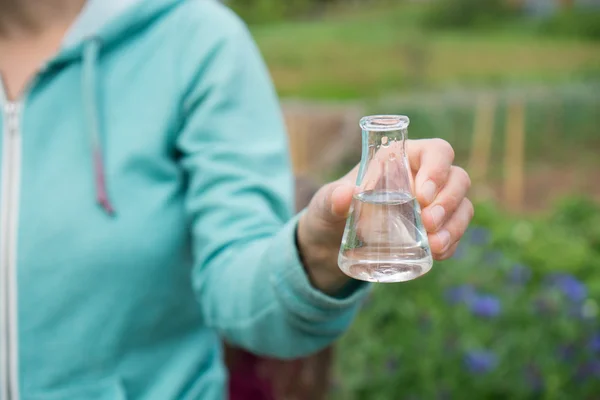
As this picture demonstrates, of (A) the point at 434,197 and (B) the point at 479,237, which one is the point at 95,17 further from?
(B) the point at 479,237

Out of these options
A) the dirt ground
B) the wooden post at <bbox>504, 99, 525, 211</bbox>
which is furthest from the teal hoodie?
the wooden post at <bbox>504, 99, 525, 211</bbox>

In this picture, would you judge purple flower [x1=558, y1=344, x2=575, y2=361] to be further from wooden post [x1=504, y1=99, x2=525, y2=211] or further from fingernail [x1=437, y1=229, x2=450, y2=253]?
wooden post [x1=504, y1=99, x2=525, y2=211]

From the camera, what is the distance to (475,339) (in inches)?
91.7

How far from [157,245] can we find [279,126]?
24 centimetres

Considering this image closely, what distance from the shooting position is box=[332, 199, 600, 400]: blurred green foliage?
2285 mm

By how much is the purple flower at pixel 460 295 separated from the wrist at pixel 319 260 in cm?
153

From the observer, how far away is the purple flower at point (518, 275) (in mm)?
2539

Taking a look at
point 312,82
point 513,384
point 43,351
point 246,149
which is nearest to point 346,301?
point 246,149

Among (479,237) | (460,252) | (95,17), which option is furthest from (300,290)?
(479,237)

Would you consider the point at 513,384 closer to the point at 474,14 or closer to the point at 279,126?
the point at 279,126

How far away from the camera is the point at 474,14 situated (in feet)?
17.1

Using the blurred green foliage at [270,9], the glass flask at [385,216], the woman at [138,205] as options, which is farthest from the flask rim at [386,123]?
the blurred green foliage at [270,9]

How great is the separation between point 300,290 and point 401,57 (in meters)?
4.54

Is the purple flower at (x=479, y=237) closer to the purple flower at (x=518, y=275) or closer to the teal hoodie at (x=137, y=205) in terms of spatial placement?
the purple flower at (x=518, y=275)
